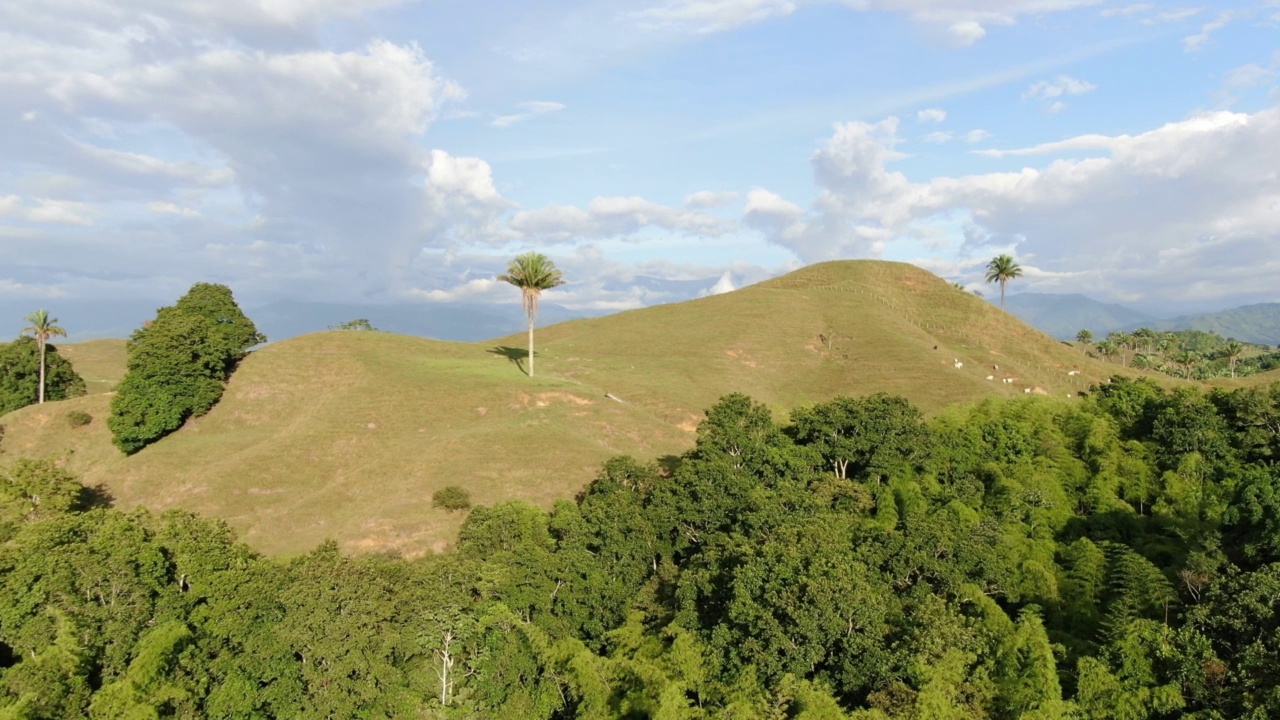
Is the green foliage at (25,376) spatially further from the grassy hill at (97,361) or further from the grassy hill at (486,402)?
the grassy hill at (97,361)

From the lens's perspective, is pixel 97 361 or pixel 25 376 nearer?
pixel 25 376

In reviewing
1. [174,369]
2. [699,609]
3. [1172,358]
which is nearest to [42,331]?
[174,369]

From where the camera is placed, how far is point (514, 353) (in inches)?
4358

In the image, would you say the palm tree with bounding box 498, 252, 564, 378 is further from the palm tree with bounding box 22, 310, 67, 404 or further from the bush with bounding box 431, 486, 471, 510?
the palm tree with bounding box 22, 310, 67, 404

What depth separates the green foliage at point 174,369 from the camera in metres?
69.7

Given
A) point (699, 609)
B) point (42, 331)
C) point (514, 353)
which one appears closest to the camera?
point (699, 609)

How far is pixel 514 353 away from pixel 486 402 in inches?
1374

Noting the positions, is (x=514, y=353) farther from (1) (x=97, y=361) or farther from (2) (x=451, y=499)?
(1) (x=97, y=361)

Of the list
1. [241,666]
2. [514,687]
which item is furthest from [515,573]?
[241,666]

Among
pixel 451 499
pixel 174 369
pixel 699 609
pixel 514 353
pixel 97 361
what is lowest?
pixel 699 609

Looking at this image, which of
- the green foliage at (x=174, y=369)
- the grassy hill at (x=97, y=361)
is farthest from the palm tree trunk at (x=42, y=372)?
the grassy hill at (x=97, y=361)

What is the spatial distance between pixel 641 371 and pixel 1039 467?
5816 cm

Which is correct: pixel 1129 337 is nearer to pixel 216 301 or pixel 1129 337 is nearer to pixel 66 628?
pixel 216 301

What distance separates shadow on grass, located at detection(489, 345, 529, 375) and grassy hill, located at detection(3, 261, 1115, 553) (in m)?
1.05
